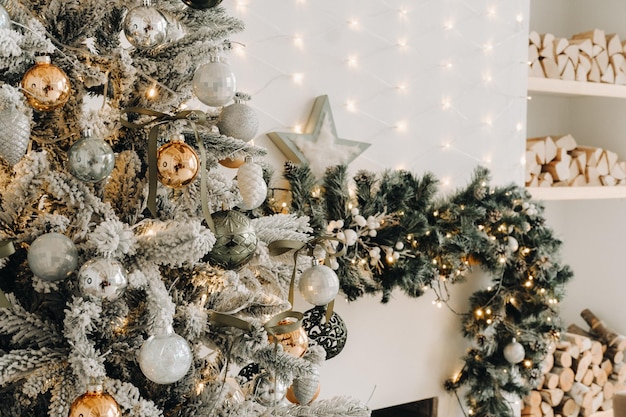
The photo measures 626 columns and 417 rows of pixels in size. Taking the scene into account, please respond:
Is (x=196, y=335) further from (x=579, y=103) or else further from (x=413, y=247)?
(x=579, y=103)

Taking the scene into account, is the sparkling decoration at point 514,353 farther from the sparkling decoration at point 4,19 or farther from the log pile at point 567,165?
the sparkling decoration at point 4,19

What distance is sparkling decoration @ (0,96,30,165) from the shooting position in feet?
2.78

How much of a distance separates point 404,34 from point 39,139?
1398 millimetres

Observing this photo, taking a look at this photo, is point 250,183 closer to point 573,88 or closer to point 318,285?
point 318,285

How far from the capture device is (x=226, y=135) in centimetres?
107

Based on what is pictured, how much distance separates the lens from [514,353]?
2.23m

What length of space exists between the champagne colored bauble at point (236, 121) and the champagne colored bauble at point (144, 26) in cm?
17

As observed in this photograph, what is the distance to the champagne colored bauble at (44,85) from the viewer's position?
0.87m

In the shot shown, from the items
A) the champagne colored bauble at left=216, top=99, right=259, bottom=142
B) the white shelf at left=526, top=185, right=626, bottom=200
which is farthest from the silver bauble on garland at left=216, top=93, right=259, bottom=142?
the white shelf at left=526, top=185, right=626, bottom=200

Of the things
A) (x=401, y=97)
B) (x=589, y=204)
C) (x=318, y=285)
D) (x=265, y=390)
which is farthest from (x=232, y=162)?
(x=589, y=204)

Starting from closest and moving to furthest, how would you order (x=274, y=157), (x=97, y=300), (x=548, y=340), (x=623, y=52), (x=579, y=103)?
(x=97, y=300), (x=274, y=157), (x=548, y=340), (x=623, y=52), (x=579, y=103)

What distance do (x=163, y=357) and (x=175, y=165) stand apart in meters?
0.26

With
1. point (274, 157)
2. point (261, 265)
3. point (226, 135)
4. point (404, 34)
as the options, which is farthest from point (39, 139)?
point (404, 34)

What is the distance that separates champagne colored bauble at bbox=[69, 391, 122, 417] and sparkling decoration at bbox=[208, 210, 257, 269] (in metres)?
0.27
